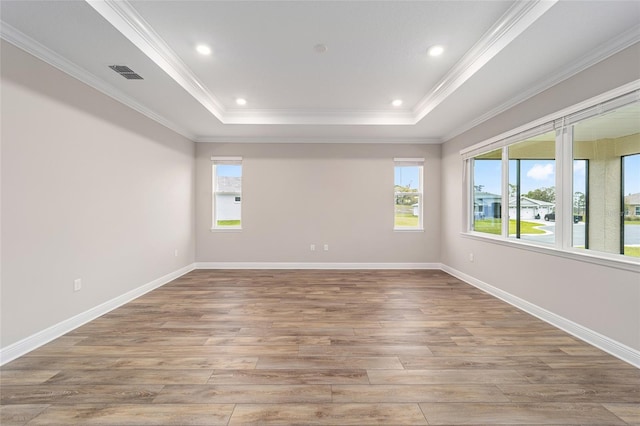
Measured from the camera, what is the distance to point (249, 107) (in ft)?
13.8

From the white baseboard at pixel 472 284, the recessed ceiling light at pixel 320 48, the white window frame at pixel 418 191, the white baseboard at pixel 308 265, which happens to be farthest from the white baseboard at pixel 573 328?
the recessed ceiling light at pixel 320 48

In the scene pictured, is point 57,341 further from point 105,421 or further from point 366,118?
point 366,118

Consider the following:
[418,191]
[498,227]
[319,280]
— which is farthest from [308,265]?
[498,227]

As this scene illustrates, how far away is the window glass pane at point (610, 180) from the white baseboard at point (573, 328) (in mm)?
757

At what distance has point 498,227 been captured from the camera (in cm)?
380

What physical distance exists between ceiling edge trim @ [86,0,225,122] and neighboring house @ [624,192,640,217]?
442 centimetres

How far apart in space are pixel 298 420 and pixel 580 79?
3.72 metres

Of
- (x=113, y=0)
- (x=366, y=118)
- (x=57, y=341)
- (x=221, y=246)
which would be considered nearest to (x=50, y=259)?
(x=57, y=341)

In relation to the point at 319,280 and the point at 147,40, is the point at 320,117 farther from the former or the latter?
the point at 319,280

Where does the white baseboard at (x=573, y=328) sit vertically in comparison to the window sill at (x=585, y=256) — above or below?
below

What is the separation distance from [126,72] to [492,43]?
3.61 metres

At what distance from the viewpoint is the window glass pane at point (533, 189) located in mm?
2930

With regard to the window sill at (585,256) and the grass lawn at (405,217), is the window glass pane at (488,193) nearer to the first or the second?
the window sill at (585,256)

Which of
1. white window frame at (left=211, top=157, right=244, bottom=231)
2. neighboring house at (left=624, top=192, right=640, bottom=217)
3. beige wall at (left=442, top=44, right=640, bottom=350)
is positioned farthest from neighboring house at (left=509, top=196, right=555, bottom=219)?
white window frame at (left=211, top=157, right=244, bottom=231)
